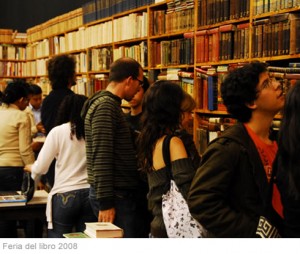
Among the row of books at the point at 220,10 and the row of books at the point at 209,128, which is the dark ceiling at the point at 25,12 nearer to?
the row of books at the point at 220,10

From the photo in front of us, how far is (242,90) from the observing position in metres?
2.02

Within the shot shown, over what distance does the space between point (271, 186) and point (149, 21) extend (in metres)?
3.78

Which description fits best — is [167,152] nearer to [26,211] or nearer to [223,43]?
[26,211]

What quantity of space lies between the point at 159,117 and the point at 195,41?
2250 mm

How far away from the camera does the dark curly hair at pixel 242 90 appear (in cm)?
201

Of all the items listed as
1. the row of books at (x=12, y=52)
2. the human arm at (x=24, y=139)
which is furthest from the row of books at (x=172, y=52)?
the row of books at (x=12, y=52)

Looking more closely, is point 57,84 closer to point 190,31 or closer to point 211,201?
point 190,31

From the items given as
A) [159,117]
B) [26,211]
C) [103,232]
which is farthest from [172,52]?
[103,232]

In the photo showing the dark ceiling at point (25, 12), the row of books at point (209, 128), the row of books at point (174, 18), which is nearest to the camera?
the row of books at point (209, 128)

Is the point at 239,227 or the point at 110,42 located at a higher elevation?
the point at 110,42

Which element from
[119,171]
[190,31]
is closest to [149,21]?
[190,31]

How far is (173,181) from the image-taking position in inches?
91.0

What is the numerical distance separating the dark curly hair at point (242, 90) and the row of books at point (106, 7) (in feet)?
11.4

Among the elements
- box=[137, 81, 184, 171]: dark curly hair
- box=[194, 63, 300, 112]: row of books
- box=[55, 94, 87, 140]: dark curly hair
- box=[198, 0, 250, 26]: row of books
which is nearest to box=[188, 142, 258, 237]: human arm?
box=[137, 81, 184, 171]: dark curly hair
